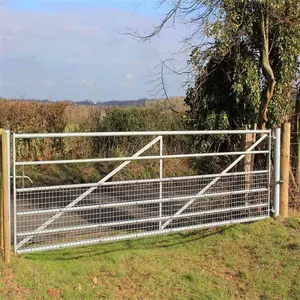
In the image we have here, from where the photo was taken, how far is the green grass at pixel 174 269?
4715mm

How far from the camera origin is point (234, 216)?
22.5 ft

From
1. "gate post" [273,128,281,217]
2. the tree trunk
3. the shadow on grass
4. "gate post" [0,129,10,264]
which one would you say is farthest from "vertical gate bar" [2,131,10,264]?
the tree trunk

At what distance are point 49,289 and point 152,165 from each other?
751 cm

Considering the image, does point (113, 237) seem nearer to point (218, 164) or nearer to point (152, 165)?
point (218, 164)

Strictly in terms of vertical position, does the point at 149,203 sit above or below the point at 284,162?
below

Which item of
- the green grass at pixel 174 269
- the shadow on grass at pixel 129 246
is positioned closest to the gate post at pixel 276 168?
the green grass at pixel 174 269

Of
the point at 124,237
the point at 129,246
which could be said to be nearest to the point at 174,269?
the point at 124,237

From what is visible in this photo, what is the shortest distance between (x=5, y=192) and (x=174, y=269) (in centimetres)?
217

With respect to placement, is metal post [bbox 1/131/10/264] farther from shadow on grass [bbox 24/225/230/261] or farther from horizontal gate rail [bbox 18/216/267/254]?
shadow on grass [bbox 24/225/230/261]

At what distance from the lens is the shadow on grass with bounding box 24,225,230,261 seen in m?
5.55

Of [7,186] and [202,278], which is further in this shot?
[202,278]

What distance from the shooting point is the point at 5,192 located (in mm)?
4773

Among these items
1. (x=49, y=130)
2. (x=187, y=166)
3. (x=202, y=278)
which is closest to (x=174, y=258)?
(x=202, y=278)

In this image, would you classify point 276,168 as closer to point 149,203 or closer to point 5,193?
point 149,203
